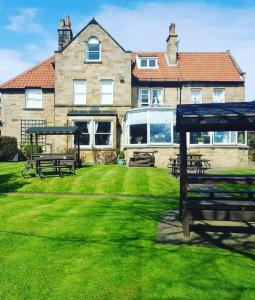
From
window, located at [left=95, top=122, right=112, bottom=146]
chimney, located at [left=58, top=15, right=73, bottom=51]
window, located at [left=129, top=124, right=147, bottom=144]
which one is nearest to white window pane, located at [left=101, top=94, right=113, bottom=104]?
window, located at [left=95, top=122, right=112, bottom=146]

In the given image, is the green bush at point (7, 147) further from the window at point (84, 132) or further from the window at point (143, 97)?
the window at point (143, 97)

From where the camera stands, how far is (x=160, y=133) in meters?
26.5

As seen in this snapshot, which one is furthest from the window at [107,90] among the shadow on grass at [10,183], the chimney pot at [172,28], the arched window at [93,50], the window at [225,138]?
the shadow on grass at [10,183]

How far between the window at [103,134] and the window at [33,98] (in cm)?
611

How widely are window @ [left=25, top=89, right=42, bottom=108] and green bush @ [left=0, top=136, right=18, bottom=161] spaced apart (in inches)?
151

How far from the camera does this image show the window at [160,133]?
26.4 metres

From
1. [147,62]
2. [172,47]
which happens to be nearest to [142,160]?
[147,62]

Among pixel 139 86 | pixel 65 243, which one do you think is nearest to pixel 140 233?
pixel 65 243

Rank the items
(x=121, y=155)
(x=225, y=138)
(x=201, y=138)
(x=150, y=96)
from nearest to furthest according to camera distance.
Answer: (x=201, y=138) < (x=225, y=138) < (x=121, y=155) < (x=150, y=96)

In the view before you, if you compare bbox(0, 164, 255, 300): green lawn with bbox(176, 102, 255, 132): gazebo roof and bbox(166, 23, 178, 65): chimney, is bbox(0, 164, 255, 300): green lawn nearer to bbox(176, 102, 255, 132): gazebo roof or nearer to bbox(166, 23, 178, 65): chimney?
bbox(176, 102, 255, 132): gazebo roof

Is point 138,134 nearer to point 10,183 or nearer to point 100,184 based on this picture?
point 100,184

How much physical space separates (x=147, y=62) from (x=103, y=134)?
29.4ft

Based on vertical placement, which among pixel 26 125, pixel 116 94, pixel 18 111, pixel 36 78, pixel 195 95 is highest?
pixel 36 78

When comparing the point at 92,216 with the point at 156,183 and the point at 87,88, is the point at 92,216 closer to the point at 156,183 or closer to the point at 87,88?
the point at 156,183
